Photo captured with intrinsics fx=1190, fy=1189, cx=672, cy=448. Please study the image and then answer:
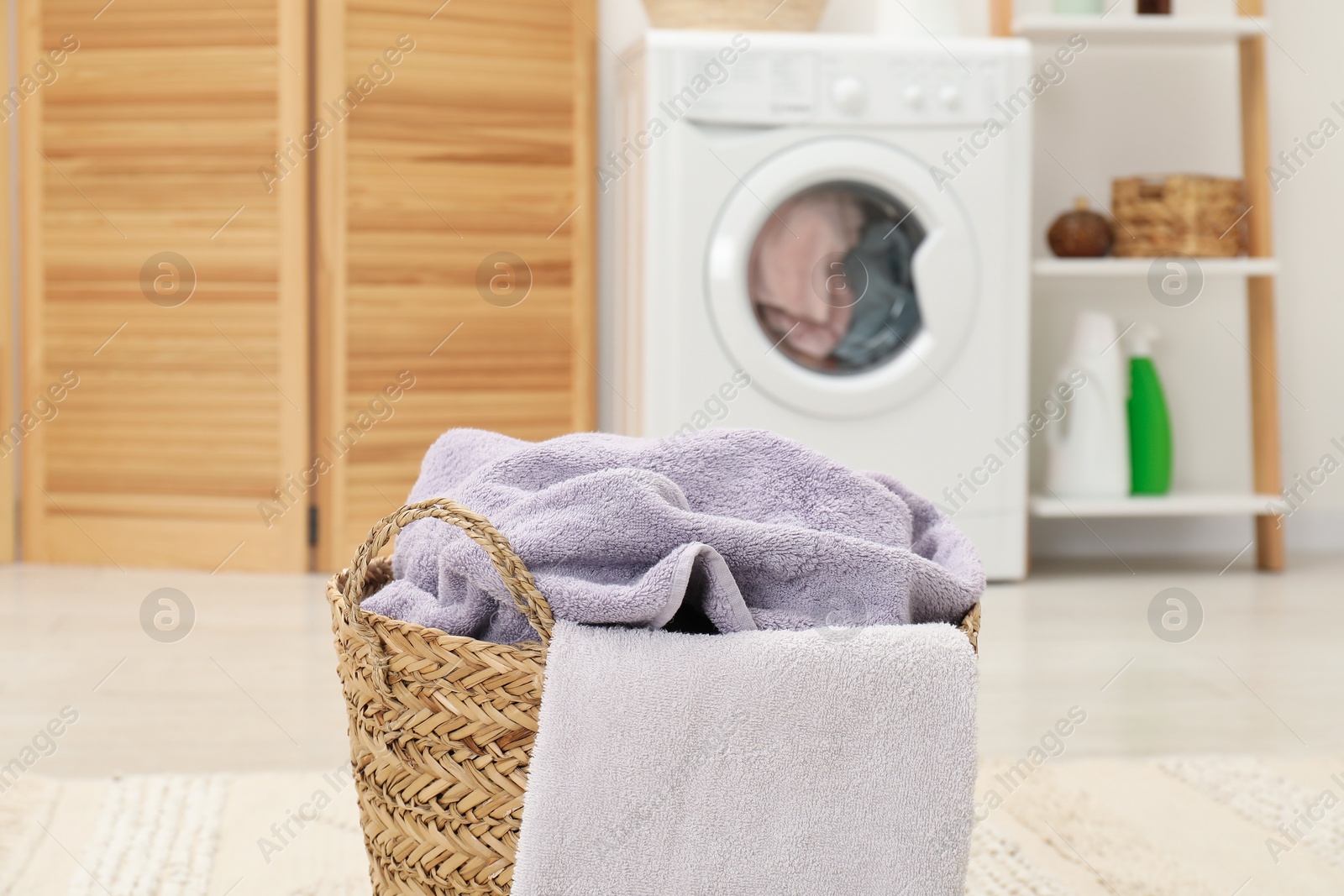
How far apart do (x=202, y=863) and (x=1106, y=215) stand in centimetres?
205

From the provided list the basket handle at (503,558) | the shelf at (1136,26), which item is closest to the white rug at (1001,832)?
the basket handle at (503,558)

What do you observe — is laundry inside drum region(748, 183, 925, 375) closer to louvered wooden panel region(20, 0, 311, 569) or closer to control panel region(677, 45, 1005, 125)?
control panel region(677, 45, 1005, 125)

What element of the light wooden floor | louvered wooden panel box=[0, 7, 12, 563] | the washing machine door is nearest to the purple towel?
the light wooden floor

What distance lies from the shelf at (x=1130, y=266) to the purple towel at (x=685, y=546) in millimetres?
1562

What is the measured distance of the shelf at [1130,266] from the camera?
7.11 ft

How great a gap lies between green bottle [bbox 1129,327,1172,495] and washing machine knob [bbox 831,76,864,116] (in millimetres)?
739

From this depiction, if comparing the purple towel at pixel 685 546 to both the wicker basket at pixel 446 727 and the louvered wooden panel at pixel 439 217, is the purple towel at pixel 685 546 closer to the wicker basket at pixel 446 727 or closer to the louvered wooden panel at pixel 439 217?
the wicker basket at pixel 446 727

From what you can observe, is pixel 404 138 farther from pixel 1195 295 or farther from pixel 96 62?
pixel 1195 295

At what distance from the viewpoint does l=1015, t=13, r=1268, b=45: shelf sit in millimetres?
2146

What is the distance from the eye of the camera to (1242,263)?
2.20 meters

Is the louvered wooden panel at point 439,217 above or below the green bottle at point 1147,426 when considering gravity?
above

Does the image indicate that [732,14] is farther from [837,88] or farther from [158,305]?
[158,305]

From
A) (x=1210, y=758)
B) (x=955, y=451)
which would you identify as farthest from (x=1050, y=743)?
(x=955, y=451)

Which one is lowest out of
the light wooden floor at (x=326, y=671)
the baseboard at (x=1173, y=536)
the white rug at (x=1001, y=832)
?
the white rug at (x=1001, y=832)
